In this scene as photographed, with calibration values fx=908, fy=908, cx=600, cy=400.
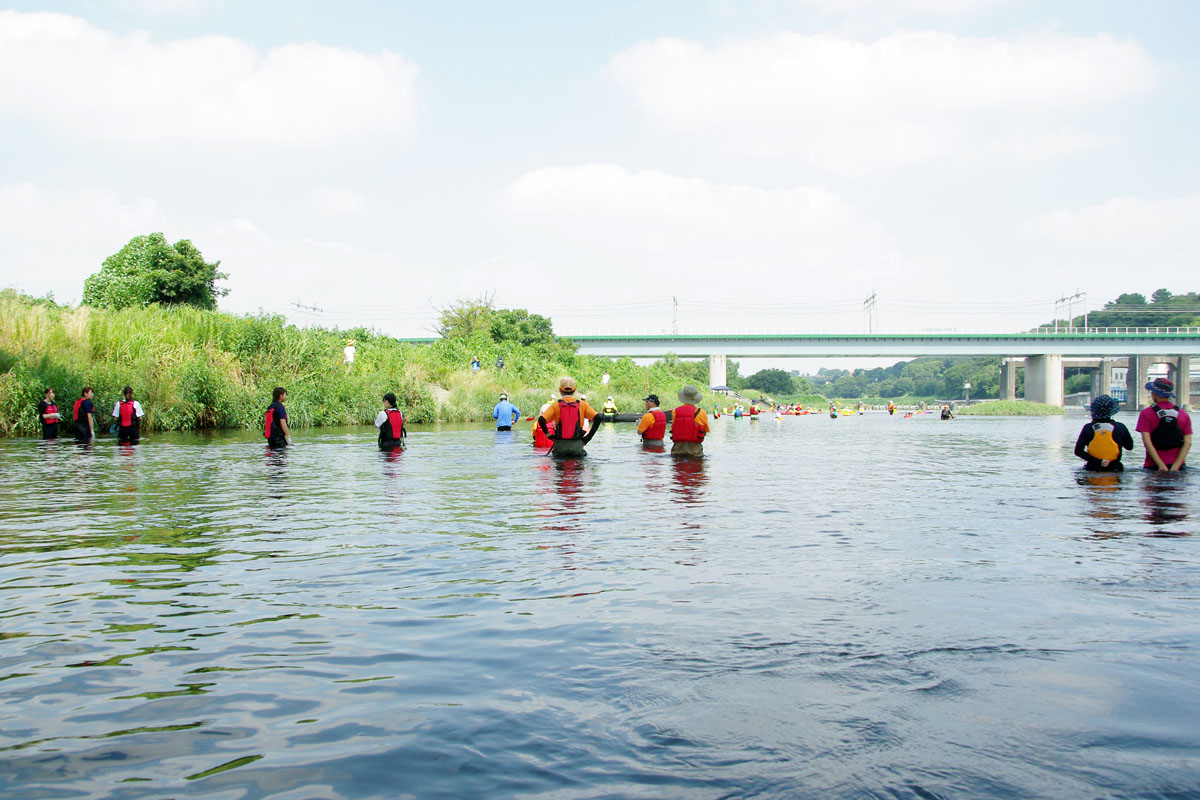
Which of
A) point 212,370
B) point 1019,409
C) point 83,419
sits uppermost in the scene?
point 212,370

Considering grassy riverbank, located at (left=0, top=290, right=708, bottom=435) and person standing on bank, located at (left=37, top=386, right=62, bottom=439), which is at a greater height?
grassy riverbank, located at (left=0, top=290, right=708, bottom=435)

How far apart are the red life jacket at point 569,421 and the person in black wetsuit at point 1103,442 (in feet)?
27.9

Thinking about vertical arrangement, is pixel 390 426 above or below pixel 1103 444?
above

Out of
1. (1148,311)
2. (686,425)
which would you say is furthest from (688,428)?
(1148,311)

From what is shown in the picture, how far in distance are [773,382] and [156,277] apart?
146115mm

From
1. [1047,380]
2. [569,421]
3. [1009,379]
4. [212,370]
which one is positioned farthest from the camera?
[1009,379]

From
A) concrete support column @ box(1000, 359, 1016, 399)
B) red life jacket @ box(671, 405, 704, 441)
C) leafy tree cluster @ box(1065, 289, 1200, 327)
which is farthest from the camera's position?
leafy tree cluster @ box(1065, 289, 1200, 327)

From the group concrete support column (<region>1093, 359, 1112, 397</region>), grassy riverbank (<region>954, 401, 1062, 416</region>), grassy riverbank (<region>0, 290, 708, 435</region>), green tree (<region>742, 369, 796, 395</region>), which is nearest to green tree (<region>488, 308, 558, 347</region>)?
grassy riverbank (<region>0, 290, 708, 435</region>)

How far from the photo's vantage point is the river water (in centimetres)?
347

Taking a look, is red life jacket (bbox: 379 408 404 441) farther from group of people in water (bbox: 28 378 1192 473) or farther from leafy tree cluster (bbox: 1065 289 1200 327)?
leafy tree cluster (bbox: 1065 289 1200 327)

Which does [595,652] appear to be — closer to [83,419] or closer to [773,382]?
[83,419]

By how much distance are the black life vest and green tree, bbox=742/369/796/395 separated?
573 ft

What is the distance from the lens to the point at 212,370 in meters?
31.5

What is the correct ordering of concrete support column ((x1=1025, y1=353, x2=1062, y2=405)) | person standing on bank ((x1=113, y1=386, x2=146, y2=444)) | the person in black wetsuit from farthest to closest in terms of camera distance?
concrete support column ((x1=1025, y1=353, x2=1062, y2=405)), person standing on bank ((x1=113, y1=386, x2=146, y2=444)), the person in black wetsuit
